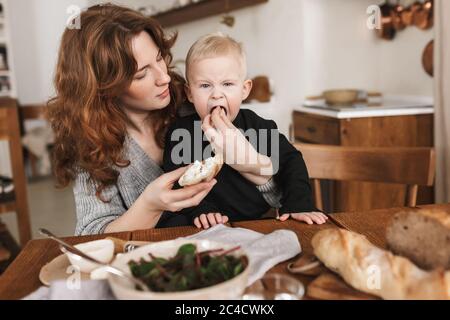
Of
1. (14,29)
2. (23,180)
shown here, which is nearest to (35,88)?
(14,29)

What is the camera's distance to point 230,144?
4.25 feet

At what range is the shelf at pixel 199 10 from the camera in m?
3.96

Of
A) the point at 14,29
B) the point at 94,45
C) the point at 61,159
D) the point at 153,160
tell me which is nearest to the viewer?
the point at 94,45

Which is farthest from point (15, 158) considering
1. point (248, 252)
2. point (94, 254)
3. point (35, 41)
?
point (35, 41)

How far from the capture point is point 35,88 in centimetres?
698

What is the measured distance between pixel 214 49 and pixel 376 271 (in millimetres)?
927

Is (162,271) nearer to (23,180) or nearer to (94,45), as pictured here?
(94,45)

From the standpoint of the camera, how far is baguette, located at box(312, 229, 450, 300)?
0.65 metres

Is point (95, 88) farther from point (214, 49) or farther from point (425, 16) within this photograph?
point (425, 16)

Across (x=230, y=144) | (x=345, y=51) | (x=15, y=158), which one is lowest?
(x=15, y=158)

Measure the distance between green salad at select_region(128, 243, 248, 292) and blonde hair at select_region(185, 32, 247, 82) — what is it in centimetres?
82

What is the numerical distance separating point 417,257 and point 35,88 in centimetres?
708

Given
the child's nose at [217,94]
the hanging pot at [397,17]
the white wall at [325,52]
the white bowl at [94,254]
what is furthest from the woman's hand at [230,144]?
the hanging pot at [397,17]

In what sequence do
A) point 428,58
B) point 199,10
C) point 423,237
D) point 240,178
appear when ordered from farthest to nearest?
point 199,10
point 428,58
point 240,178
point 423,237
